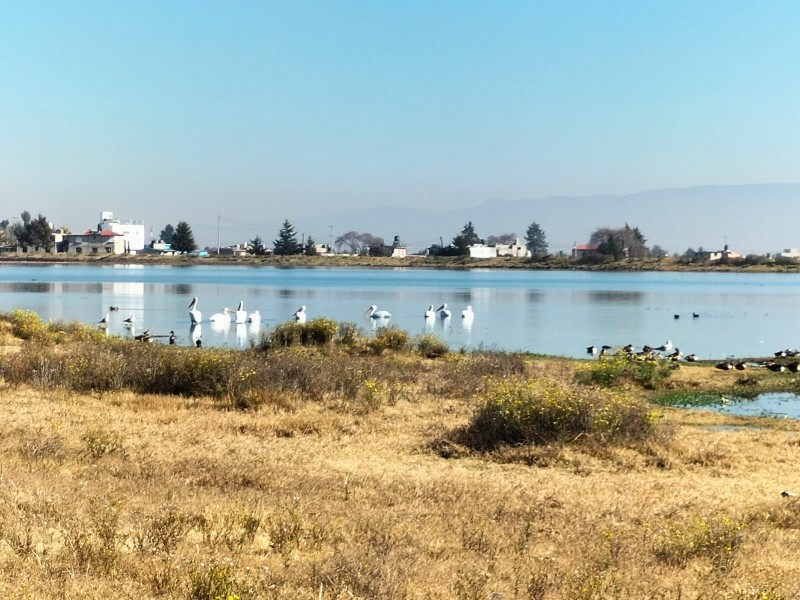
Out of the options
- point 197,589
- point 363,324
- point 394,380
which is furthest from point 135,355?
point 363,324

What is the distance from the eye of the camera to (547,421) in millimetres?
11125

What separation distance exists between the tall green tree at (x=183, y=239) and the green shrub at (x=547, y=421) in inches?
5274

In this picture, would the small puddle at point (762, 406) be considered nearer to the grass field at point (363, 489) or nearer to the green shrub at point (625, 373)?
the grass field at point (363, 489)

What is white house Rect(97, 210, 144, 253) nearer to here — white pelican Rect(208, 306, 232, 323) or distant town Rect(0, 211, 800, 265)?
distant town Rect(0, 211, 800, 265)

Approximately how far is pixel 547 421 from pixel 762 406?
829cm

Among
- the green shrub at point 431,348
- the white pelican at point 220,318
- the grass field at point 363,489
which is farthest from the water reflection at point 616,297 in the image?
the grass field at point 363,489

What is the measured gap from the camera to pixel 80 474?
314 inches

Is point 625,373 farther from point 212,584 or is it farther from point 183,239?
point 183,239

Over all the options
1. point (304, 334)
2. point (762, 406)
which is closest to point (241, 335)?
point (304, 334)

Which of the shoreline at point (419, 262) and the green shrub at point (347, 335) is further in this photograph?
the shoreline at point (419, 262)

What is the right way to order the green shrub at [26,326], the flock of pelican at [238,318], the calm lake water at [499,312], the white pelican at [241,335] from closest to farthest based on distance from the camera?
1. the green shrub at [26,326]
2. the white pelican at [241,335]
3. the calm lake water at [499,312]
4. the flock of pelican at [238,318]

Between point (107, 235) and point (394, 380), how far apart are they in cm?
14349

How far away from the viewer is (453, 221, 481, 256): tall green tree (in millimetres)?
151637

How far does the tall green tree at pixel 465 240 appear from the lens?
15164 centimetres
